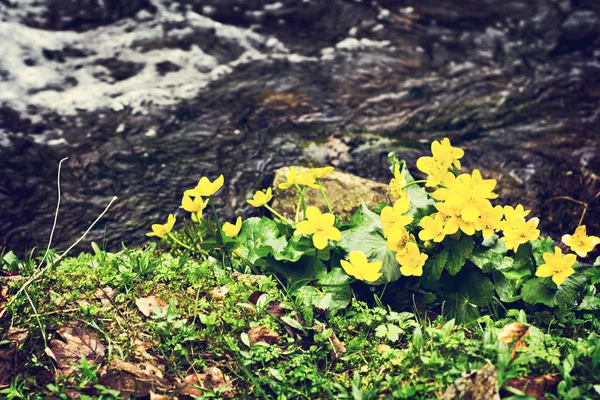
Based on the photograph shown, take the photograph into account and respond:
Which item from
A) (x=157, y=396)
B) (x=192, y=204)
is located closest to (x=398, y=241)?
(x=192, y=204)

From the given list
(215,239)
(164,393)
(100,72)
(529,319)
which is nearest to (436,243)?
(529,319)

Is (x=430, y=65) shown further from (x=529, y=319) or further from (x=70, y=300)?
(x=70, y=300)

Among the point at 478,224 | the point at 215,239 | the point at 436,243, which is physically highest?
the point at 478,224

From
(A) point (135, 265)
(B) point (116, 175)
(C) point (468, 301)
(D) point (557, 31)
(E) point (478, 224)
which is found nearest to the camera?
(E) point (478, 224)

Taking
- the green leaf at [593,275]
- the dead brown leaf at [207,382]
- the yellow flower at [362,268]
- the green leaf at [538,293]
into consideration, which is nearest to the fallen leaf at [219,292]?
the dead brown leaf at [207,382]

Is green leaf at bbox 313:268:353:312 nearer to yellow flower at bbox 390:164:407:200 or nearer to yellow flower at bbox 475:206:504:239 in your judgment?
yellow flower at bbox 390:164:407:200

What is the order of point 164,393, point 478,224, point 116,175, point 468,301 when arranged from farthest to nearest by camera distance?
point 116,175 < point 468,301 < point 478,224 < point 164,393
